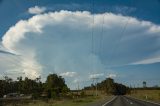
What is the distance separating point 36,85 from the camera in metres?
126

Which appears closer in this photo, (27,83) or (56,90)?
(56,90)

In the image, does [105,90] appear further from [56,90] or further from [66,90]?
[66,90]

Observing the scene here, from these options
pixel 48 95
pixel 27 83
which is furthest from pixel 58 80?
pixel 27 83

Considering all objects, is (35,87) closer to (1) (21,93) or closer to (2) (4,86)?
(2) (4,86)

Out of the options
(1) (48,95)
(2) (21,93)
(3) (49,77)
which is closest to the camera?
(1) (48,95)

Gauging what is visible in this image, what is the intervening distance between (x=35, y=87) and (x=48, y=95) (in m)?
25.6

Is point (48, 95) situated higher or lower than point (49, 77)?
lower

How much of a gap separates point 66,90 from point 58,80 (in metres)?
25.5

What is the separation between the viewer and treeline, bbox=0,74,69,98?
105188mm

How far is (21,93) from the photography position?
5906 inches

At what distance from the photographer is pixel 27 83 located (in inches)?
5027

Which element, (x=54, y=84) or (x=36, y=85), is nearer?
(x=54, y=84)

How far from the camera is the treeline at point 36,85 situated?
345ft

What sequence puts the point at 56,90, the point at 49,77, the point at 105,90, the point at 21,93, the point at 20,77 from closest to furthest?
the point at 56,90 < the point at 49,77 < the point at 20,77 < the point at 21,93 < the point at 105,90
